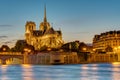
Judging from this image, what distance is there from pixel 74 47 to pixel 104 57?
1931 centimetres

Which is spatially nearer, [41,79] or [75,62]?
[41,79]

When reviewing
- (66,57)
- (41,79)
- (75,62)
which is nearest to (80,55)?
(75,62)

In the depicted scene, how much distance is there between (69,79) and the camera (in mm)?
58469

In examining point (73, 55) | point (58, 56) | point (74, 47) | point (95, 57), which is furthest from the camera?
point (74, 47)

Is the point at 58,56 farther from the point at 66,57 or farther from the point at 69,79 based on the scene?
the point at 69,79

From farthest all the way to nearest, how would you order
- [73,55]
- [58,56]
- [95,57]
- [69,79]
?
1. [95,57]
2. [73,55]
3. [58,56]
4. [69,79]

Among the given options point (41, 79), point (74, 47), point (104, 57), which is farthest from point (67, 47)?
point (41, 79)

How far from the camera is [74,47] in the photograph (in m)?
183

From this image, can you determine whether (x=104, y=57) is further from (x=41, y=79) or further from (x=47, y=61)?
(x=41, y=79)

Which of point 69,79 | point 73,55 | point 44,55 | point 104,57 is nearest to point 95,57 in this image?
point 104,57

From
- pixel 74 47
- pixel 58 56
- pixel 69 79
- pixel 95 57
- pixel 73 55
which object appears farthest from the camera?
pixel 74 47

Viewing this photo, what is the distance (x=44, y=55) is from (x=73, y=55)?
10844 mm

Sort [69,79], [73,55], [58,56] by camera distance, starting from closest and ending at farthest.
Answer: [69,79] → [58,56] → [73,55]

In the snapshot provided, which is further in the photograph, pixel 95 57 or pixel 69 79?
pixel 95 57
